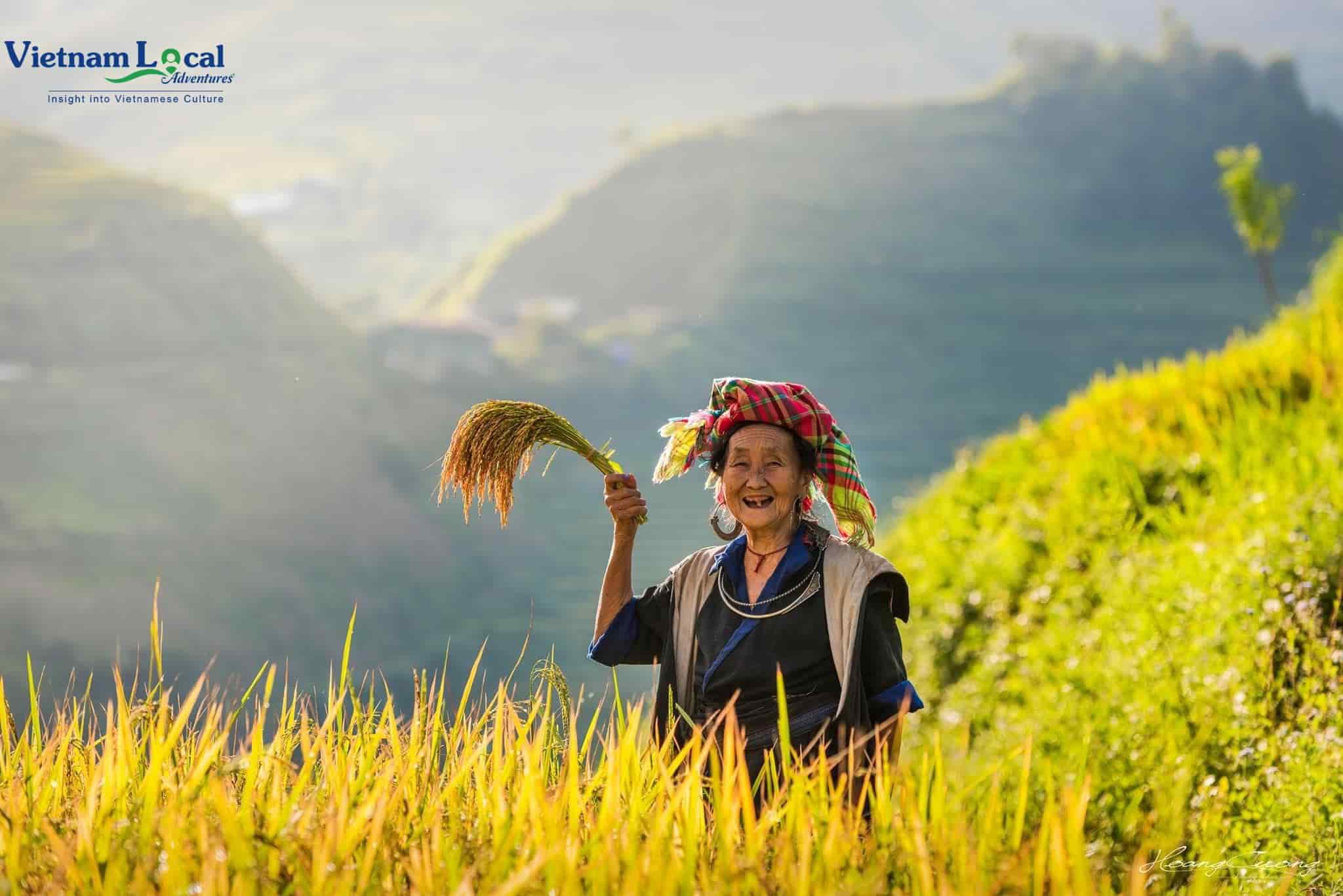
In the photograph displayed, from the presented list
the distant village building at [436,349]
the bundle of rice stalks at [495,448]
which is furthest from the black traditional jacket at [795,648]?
the distant village building at [436,349]

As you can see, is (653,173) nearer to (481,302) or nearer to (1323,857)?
(481,302)

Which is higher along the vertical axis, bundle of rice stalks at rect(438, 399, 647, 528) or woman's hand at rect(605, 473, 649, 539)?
bundle of rice stalks at rect(438, 399, 647, 528)

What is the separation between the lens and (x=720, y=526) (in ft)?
12.6

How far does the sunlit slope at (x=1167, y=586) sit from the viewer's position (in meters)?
5.66

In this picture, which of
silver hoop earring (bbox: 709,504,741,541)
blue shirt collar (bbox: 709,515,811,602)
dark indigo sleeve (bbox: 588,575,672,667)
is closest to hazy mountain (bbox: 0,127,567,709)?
dark indigo sleeve (bbox: 588,575,672,667)

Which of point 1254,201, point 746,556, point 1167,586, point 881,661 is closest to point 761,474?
point 746,556

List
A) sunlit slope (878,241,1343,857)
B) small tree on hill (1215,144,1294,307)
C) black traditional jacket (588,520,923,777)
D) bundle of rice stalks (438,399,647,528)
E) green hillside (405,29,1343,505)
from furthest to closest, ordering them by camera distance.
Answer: green hillside (405,29,1343,505) < small tree on hill (1215,144,1294,307) < sunlit slope (878,241,1343,857) < bundle of rice stalks (438,399,647,528) < black traditional jacket (588,520,923,777)

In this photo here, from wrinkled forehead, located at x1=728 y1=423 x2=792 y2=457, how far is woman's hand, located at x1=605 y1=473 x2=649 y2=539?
0.30 meters

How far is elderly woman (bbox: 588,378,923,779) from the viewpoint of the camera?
11.5ft

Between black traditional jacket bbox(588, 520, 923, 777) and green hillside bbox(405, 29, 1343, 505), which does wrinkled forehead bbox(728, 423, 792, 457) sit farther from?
green hillside bbox(405, 29, 1343, 505)

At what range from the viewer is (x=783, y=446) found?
3.60m

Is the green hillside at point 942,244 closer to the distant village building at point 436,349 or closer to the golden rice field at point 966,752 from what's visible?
the distant village building at point 436,349

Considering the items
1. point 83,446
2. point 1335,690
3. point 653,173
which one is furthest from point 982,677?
point 653,173

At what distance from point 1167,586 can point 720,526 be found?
429cm
